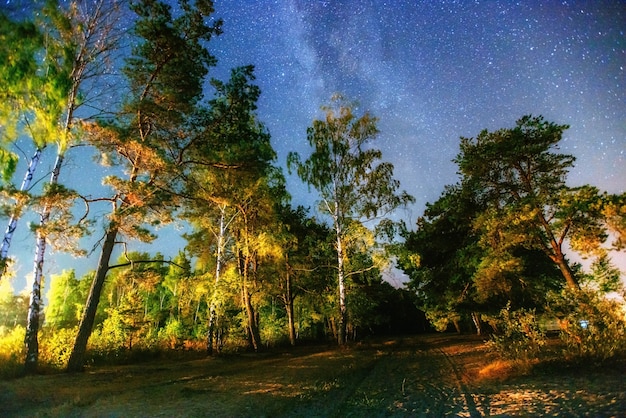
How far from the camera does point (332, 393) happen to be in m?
7.63

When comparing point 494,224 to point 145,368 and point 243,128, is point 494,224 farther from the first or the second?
point 145,368

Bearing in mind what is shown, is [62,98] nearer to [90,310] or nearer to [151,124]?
[151,124]

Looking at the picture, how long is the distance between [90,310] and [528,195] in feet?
70.5

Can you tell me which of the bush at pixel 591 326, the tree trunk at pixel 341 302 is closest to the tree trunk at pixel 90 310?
the tree trunk at pixel 341 302

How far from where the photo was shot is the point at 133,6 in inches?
476

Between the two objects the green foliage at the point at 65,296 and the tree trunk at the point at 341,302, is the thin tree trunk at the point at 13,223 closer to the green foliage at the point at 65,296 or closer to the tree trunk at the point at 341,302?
the tree trunk at the point at 341,302

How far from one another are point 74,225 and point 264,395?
9211 millimetres

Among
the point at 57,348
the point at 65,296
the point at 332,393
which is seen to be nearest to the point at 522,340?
the point at 332,393

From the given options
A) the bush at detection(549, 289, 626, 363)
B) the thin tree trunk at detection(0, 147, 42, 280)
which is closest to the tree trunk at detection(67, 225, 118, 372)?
the thin tree trunk at detection(0, 147, 42, 280)

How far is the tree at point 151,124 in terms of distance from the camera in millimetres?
→ 11922

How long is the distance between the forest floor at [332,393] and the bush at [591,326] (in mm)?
528

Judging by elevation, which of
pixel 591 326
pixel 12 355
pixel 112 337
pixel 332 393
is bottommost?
pixel 332 393

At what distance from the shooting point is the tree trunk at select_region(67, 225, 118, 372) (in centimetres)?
1161

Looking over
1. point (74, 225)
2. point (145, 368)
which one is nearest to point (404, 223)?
point (145, 368)
